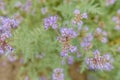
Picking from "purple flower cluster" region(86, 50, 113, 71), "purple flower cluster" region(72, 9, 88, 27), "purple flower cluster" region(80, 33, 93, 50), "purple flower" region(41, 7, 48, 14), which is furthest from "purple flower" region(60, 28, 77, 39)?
"purple flower" region(41, 7, 48, 14)

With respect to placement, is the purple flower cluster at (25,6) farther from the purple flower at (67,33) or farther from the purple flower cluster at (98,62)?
the purple flower cluster at (98,62)

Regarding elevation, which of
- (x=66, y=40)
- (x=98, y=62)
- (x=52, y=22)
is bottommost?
(x=98, y=62)

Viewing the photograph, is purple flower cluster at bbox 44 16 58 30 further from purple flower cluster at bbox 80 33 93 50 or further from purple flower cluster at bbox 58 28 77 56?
purple flower cluster at bbox 80 33 93 50

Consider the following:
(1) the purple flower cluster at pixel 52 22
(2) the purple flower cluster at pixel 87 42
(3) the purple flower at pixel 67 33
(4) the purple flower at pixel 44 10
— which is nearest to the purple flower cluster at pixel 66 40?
(3) the purple flower at pixel 67 33

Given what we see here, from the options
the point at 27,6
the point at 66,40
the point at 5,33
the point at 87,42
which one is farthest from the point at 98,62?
the point at 27,6

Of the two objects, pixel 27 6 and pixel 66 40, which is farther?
pixel 27 6

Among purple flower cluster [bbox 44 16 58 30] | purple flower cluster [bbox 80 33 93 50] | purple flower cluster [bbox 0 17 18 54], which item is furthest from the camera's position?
purple flower cluster [bbox 80 33 93 50]

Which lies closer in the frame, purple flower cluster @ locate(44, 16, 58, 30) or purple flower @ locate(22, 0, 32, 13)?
purple flower cluster @ locate(44, 16, 58, 30)

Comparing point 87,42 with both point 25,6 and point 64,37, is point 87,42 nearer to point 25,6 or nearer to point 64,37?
point 64,37

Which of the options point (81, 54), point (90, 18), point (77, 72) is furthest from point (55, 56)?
point (77, 72)

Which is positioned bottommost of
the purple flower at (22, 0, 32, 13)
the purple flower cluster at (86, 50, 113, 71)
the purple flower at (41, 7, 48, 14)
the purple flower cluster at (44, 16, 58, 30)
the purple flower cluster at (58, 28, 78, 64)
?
the purple flower cluster at (86, 50, 113, 71)
